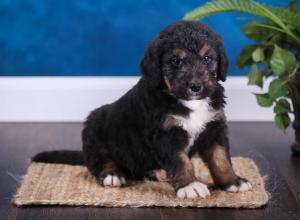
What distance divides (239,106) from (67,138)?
1306 millimetres

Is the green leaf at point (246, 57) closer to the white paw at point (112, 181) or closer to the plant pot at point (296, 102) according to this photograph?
the plant pot at point (296, 102)

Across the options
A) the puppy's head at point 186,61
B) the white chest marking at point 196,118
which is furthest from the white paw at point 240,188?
the puppy's head at point 186,61

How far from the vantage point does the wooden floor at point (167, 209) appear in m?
3.07

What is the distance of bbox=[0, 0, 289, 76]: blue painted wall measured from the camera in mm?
4879

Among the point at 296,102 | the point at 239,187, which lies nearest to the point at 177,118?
the point at 239,187

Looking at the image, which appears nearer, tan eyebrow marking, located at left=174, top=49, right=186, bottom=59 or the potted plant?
tan eyebrow marking, located at left=174, top=49, right=186, bottom=59

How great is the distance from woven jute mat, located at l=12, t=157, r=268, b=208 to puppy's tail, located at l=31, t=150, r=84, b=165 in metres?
0.09

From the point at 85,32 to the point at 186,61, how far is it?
6.42 ft

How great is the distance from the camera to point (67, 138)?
15.2 feet

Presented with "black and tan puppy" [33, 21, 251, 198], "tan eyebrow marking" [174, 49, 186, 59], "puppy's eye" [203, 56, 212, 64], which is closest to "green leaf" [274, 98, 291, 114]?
"black and tan puppy" [33, 21, 251, 198]

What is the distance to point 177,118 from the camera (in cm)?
321

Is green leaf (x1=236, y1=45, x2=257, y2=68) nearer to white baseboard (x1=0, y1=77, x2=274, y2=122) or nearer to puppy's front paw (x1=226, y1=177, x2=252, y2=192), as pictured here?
white baseboard (x1=0, y1=77, x2=274, y2=122)

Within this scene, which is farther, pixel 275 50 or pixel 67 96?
pixel 67 96

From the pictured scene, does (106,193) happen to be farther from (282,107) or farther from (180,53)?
(282,107)
